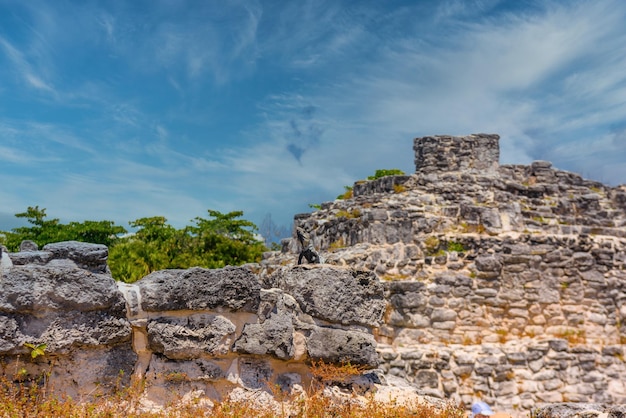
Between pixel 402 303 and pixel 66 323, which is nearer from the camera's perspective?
pixel 66 323

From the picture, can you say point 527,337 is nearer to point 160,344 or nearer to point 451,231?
point 451,231

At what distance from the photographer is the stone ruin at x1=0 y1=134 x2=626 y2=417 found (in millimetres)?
3328

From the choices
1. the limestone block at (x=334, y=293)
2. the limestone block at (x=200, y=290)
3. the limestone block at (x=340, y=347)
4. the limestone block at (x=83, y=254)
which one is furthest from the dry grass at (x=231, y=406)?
the limestone block at (x=83, y=254)

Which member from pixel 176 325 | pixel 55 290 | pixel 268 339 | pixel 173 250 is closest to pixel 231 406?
pixel 268 339

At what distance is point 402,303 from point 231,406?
6.96 meters

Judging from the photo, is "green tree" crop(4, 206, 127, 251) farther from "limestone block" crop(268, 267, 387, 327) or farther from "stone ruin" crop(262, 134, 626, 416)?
"limestone block" crop(268, 267, 387, 327)

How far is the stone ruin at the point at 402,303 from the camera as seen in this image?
10.9ft

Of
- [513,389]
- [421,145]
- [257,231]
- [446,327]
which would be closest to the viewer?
[513,389]

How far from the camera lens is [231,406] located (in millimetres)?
3428

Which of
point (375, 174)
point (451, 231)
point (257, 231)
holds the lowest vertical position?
point (451, 231)

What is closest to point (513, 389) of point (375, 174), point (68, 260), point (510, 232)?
point (510, 232)

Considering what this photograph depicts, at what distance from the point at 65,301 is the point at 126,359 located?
565mm

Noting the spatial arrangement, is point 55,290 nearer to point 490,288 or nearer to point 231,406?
point 231,406

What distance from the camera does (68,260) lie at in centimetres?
342
